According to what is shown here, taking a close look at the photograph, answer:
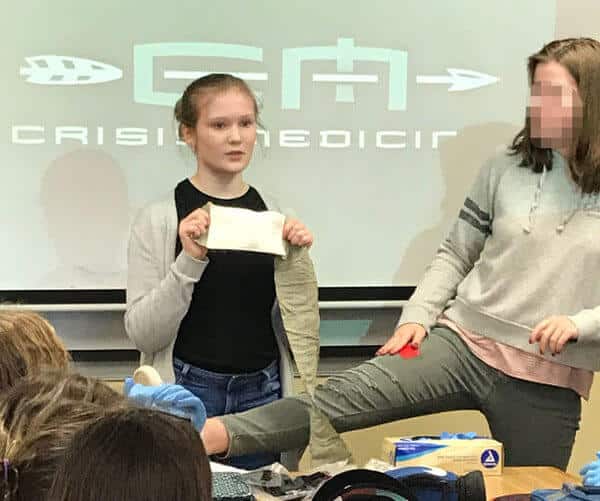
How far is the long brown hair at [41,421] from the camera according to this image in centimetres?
81

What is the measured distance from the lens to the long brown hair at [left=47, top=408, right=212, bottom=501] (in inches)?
28.0

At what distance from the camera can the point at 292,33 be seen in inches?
A: 86.3

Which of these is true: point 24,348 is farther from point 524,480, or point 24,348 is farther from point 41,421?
point 524,480

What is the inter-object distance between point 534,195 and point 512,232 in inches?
3.2

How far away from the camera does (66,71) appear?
2.12 metres

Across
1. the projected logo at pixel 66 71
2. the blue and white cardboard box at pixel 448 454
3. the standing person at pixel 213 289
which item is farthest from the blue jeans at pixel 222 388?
the projected logo at pixel 66 71

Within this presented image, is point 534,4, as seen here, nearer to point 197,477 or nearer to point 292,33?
point 292,33

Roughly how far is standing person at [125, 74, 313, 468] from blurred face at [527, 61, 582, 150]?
0.46 metres

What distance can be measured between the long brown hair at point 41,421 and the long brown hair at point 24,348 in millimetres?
121

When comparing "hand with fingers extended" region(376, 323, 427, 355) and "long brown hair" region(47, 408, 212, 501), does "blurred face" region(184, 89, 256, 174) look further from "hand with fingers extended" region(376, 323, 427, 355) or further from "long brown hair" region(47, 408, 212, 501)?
"long brown hair" region(47, 408, 212, 501)

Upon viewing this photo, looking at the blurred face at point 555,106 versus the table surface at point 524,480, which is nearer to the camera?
the table surface at point 524,480

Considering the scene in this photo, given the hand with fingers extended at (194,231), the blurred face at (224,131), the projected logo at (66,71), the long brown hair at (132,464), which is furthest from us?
the projected logo at (66,71)

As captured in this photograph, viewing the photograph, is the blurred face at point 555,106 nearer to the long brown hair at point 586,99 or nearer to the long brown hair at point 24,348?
the long brown hair at point 586,99

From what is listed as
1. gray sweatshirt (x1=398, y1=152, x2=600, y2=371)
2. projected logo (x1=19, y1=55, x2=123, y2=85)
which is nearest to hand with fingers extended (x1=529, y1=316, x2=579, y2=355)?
gray sweatshirt (x1=398, y1=152, x2=600, y2=371)
